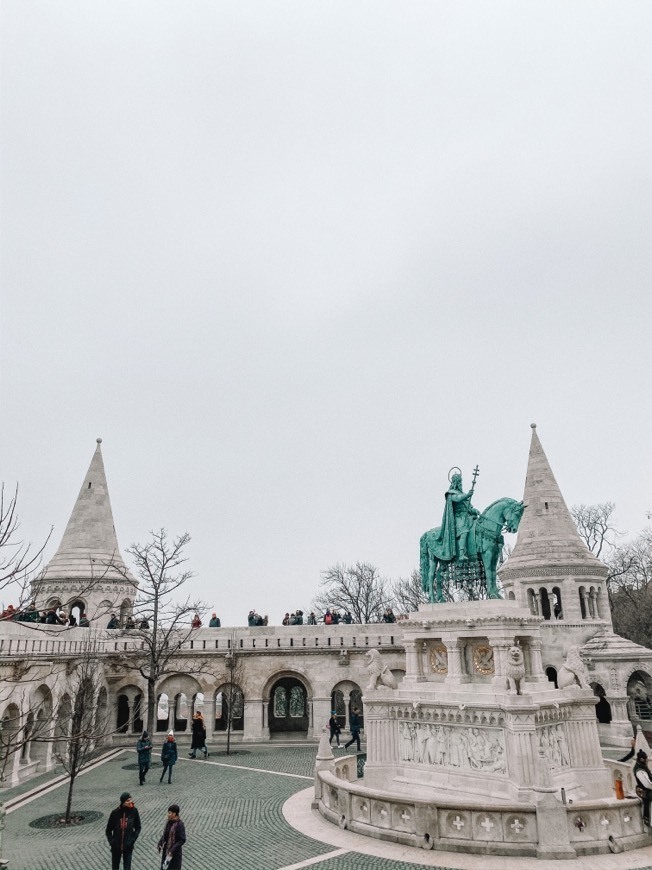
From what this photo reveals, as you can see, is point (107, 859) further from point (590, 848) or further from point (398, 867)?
point (590, 848)

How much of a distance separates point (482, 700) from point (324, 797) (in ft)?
11.3

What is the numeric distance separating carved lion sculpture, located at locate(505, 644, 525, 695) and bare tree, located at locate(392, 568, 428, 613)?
31.3 metres

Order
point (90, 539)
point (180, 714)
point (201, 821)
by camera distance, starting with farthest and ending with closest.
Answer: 1. point (180, 714)
2. point (90, 539)
3. point (201, 821)

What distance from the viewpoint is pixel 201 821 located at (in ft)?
38.5

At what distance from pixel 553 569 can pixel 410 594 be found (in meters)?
26.7

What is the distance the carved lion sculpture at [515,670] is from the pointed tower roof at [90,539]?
17211 millimetres

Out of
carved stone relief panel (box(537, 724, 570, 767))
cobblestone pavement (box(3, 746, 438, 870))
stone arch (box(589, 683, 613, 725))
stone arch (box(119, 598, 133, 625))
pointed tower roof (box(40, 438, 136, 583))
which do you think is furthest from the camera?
stone arch (box(119, 598, 133, 625))

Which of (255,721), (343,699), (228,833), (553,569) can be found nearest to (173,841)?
(228,833)

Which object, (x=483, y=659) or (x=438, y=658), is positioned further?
(x=438, y=658)

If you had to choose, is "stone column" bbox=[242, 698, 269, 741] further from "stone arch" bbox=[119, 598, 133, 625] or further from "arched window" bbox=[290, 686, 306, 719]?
"arched window" bbox=[290, 686, 306, 719]

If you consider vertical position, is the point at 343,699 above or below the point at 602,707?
above

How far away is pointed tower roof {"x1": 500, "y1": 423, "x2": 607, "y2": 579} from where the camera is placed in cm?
2612

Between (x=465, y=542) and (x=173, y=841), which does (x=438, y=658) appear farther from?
(x=173, y=841)

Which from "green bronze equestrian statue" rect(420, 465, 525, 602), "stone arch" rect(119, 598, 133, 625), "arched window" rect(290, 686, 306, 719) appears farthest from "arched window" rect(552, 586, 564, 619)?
"stone arch" rect(119, 598, 133, 625)
